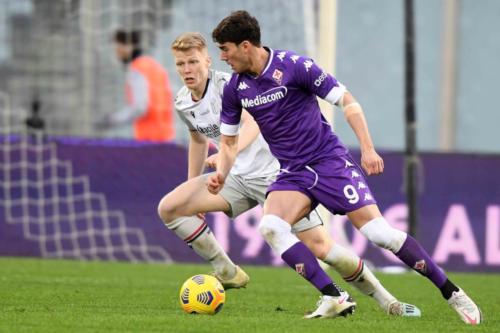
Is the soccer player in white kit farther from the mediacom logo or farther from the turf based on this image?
the mediacom logo

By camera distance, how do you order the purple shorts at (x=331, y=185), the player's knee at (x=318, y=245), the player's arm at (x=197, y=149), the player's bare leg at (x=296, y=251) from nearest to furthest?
the player's bare leg at (x=296, y=251) < the purple shorts at (x=331, y=185) < the player's knee at (x=318, y=245) < the player's arm at (x=197, y=149)

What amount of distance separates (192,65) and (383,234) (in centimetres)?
207

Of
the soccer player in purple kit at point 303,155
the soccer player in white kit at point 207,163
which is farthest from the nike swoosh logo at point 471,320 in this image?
the soccer player in white kit at point 207,163

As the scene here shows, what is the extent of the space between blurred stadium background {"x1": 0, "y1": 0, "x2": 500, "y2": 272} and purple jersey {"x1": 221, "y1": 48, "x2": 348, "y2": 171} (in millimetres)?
5800

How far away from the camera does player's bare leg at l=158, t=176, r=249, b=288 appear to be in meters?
9.44

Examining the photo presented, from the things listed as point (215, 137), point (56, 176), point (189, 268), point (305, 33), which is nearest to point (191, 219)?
point (215, 137)

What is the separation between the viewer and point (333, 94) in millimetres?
8000

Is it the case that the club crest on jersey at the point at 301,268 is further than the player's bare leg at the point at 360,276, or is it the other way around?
the player's bare leg at the point at 360,276

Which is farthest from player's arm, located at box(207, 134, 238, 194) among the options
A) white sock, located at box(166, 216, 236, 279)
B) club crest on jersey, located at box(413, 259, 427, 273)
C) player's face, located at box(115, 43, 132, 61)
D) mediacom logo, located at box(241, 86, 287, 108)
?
player's face, located at box(115, 43, 132, 61)

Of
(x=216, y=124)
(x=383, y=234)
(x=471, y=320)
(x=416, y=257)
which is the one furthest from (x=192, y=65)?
(x=471, y=320)

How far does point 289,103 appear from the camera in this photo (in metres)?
8.16

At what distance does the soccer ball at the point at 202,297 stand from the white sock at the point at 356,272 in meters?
0.77

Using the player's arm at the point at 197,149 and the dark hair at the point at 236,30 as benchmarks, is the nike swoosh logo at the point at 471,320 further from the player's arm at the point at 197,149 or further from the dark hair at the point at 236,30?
the player's arm at the point at 197,149

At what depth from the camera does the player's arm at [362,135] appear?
24.8 ft
